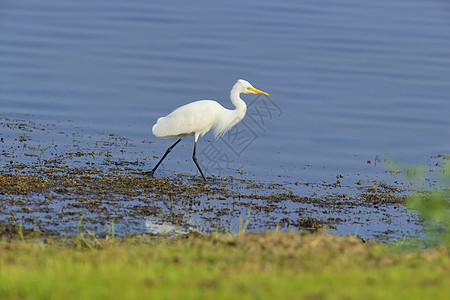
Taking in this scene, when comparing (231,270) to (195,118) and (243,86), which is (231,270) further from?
(243,86)

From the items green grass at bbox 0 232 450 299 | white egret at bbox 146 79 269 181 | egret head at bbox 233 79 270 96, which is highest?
egret head at bbox 233 79 270 96

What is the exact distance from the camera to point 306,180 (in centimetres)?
1179

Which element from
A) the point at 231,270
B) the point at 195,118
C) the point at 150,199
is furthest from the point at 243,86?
the point at 231,270

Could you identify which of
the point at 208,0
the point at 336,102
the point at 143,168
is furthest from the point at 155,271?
the point at 208,0

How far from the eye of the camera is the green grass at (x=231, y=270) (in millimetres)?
4832

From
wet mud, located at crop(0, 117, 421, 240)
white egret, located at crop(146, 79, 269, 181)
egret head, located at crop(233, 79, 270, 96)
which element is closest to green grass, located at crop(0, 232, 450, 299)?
wet mud, located at crop(0, 117, 421, 240)

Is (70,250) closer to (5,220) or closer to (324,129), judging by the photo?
(5,220)

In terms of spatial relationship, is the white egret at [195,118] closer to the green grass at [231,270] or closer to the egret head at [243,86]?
the egret head at [243,86]

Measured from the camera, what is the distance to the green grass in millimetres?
4832

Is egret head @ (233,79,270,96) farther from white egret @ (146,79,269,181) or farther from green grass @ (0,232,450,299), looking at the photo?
green grass @ (0,232,450,299)

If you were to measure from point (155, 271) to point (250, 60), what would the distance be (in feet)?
46.8

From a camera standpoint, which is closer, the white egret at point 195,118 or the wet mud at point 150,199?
the wet mud at point 150,199

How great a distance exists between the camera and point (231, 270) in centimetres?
545

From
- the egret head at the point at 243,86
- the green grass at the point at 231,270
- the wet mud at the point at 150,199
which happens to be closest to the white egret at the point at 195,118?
the egret head at the point at 243,86
